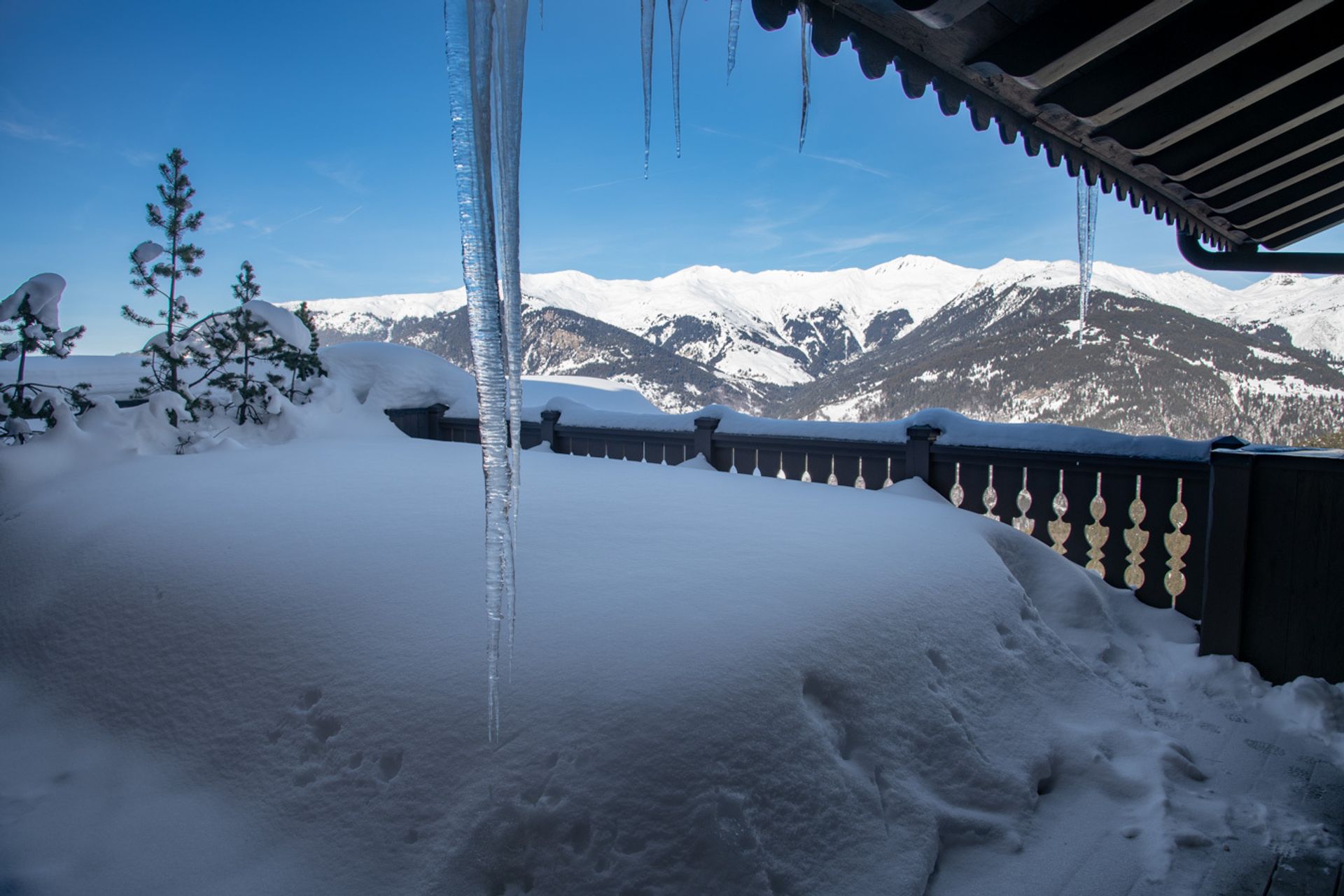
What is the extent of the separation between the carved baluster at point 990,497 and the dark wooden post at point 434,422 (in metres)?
6.75

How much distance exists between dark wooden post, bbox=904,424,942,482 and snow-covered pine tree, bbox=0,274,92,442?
21.0 ft

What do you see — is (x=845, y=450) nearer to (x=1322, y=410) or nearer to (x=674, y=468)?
(x=674, y=468)

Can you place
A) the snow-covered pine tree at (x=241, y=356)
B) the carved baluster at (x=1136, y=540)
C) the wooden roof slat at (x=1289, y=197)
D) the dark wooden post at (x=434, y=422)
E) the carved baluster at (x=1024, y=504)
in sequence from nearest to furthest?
the carved baluster at (x=1136, y=540)
the carved baluster at (x=1024, y=504)
the wooden roof slat at (x=1289, y=197)
the snow-covered pine tree at (x=241, y=356)
the dark wooden post at (x=434, y=422)

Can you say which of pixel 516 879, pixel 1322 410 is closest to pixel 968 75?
pixel 516 879

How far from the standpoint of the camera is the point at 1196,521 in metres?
3.37

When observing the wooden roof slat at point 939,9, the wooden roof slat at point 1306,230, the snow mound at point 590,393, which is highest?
the wooden roof slat at point 1306,230

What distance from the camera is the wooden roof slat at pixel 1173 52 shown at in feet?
7.88

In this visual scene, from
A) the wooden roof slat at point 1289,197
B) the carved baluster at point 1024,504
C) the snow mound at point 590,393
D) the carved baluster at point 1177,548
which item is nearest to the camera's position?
the carved baluster at point 1177,548

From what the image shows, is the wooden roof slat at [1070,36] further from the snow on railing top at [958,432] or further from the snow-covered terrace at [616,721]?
the snow-covered terrace at [616,721]

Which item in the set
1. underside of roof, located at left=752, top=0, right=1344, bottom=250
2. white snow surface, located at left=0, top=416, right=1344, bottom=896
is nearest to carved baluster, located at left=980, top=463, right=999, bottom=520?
white snow surface, located at left=0, top=416, right=1344, bottom=896

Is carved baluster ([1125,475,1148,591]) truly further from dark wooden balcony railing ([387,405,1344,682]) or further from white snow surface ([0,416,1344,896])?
white snow surface ([0,416,1344,896])

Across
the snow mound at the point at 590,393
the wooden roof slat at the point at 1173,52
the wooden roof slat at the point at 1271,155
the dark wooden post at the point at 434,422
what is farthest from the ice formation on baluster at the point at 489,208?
the snow mound at the point at 590,393

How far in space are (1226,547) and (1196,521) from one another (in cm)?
23

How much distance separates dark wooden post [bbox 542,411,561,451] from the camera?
686 centimetres
